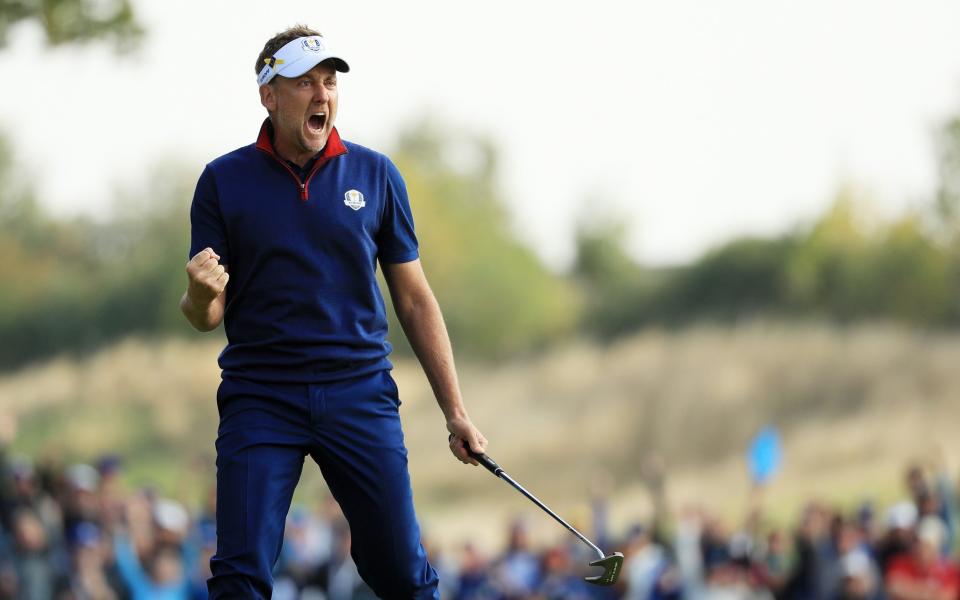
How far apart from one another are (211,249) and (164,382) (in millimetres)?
34366

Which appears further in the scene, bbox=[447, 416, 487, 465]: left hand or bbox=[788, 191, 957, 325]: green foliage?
bbox=[788, 191, 957, 325]: green foliage

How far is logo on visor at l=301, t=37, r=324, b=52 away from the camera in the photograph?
530 cm

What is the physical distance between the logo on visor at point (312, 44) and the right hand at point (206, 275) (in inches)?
30.2

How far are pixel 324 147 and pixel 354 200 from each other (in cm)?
22

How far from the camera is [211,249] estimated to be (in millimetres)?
5121

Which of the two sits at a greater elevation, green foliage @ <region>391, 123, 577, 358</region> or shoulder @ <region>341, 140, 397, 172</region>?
shoulder @ <region>341, 140, 397, 172</region>

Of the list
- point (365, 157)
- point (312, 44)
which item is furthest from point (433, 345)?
point (312, 44)

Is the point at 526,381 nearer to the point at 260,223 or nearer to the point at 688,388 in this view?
the point at 688,388

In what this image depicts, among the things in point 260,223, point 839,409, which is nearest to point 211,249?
point 260,223

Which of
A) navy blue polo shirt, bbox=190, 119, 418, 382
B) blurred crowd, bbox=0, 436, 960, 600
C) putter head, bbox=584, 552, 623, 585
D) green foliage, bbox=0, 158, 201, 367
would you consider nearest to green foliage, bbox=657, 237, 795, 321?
green foliage, bbox=0, 158, 201, 367

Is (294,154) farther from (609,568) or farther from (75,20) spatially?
(75,20)

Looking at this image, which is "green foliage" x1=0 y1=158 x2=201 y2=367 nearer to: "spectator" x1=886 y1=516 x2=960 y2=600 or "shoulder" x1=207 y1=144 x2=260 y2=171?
"spectator" x1=886 y1=516 x2=960 y2=600

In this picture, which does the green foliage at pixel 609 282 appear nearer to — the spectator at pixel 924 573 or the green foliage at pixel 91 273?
the green foliage at pixel 91 273

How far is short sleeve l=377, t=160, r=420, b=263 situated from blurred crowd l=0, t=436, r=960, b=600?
21.7 ft
